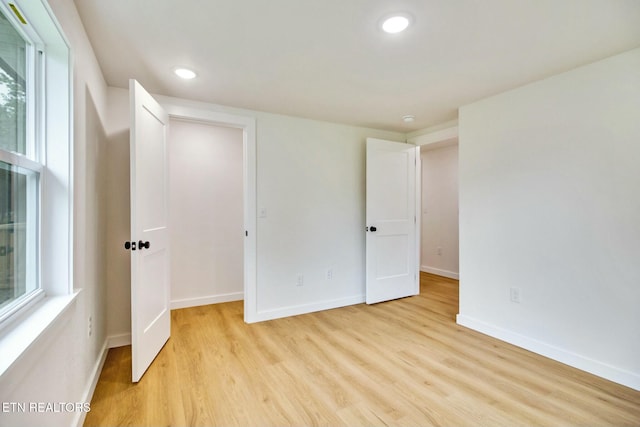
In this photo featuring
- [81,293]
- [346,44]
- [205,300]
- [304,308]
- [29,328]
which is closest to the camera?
[29,328]

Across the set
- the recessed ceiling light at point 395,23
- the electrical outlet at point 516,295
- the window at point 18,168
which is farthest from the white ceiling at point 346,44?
the electrical outlet at point 516,295

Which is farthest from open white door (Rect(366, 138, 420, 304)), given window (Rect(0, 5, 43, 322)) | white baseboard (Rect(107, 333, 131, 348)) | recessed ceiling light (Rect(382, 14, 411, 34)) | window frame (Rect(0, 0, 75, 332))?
window (Rect(0, 5, 43, 322))

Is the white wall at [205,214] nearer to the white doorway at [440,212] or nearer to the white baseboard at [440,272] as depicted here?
the white doorway at [440,212]

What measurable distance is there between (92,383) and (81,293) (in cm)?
66

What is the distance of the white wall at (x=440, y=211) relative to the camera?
4953 millimetres

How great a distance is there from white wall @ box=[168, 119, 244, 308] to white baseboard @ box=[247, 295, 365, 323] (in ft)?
2.82

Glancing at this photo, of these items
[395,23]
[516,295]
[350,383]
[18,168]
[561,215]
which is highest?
[395,23]

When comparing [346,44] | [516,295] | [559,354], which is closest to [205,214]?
[346,44]

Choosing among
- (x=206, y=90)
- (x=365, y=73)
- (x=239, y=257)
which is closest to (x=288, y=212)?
(x=239, y=257)

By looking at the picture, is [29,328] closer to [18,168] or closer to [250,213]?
[18,168]

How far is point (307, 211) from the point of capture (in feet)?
10.9

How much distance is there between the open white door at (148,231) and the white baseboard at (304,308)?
2.91 feet

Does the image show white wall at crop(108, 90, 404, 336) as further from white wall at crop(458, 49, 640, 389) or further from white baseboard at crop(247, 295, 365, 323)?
white wall at crop(458, 49, 640, 389)

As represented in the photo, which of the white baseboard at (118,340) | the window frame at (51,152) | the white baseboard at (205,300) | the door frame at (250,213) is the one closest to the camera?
the window frame at (51,152)
